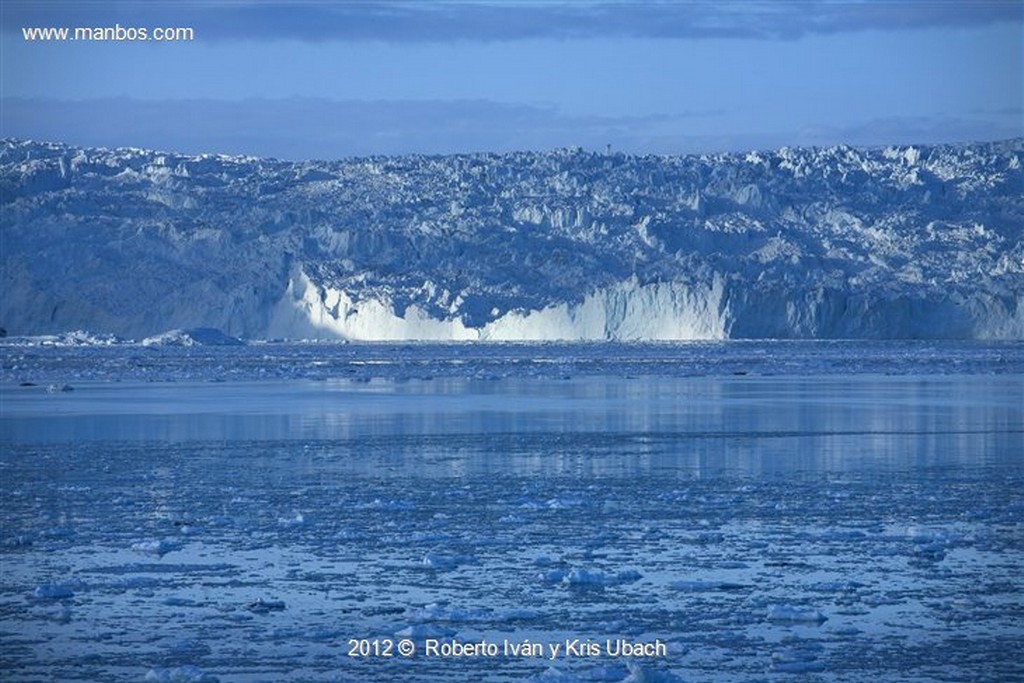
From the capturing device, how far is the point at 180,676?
4848 mm

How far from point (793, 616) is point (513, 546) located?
1.89 m

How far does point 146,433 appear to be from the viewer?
13531 millimetres

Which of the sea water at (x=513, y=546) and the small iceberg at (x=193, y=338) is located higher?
the small iceberg at (x=193, y=338)

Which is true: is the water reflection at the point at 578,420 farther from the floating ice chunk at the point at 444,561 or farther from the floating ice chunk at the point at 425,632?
the floating ice chunk at the point at 425,632

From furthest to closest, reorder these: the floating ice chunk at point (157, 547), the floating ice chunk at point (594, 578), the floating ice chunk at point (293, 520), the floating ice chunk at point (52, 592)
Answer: the floating ice chunk at point (293, 520) < the floating ice chunk at point (157, 547) < the floating ice chunk at point (594, 578) < the floating ice chunk at point (52, 592)

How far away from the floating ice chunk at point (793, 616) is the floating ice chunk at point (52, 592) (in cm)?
269

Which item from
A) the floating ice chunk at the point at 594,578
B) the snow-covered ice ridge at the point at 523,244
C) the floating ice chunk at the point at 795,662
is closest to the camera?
the floating ice chunk at the point at 795,662

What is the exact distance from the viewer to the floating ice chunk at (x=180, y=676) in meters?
4.82

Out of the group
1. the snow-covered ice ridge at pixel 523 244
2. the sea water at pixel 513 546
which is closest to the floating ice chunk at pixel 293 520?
the sea water at pixel 513 546

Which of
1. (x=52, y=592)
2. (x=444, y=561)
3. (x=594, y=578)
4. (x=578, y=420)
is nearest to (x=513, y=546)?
(x=444, y=561)

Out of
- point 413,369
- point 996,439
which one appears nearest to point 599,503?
point 996,439

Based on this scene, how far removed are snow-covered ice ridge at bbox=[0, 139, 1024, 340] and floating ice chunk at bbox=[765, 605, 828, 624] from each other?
3710 cm

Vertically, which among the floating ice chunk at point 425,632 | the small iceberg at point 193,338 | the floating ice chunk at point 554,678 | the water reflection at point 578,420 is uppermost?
the small iceberg at point 193,338

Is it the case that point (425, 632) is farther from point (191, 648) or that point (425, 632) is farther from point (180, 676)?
point (180, 676)
